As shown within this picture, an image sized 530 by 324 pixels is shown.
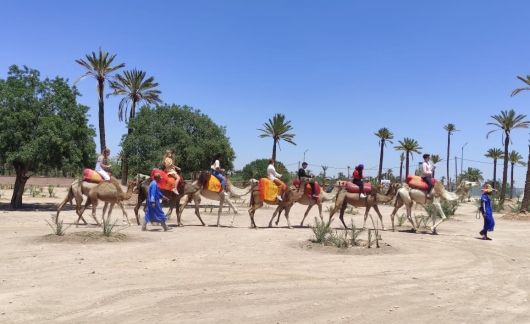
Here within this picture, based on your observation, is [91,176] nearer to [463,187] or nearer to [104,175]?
[104,175]

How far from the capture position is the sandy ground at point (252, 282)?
638 centimetres

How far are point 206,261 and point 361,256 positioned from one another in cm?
337

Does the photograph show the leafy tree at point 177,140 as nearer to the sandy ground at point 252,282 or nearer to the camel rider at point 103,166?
the camel rider at point 103,166

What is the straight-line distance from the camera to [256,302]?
688 cm

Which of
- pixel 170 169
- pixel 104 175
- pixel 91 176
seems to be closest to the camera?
pixel 91 176

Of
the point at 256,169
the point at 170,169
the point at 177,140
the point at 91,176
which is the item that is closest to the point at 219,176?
the point at 170,169

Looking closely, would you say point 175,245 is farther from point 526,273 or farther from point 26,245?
point 526,273

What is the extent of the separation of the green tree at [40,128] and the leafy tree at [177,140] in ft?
15.8

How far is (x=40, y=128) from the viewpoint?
23734 millimetres

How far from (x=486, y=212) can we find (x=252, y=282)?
10.5m

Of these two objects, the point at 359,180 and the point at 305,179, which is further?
the point at 305,179

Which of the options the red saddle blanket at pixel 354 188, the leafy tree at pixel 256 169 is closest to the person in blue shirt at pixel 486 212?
the red saddle blanket at pixel 354 188

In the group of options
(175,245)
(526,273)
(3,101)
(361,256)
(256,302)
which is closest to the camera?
(256,302)

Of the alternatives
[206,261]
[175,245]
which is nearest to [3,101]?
[175,245]
